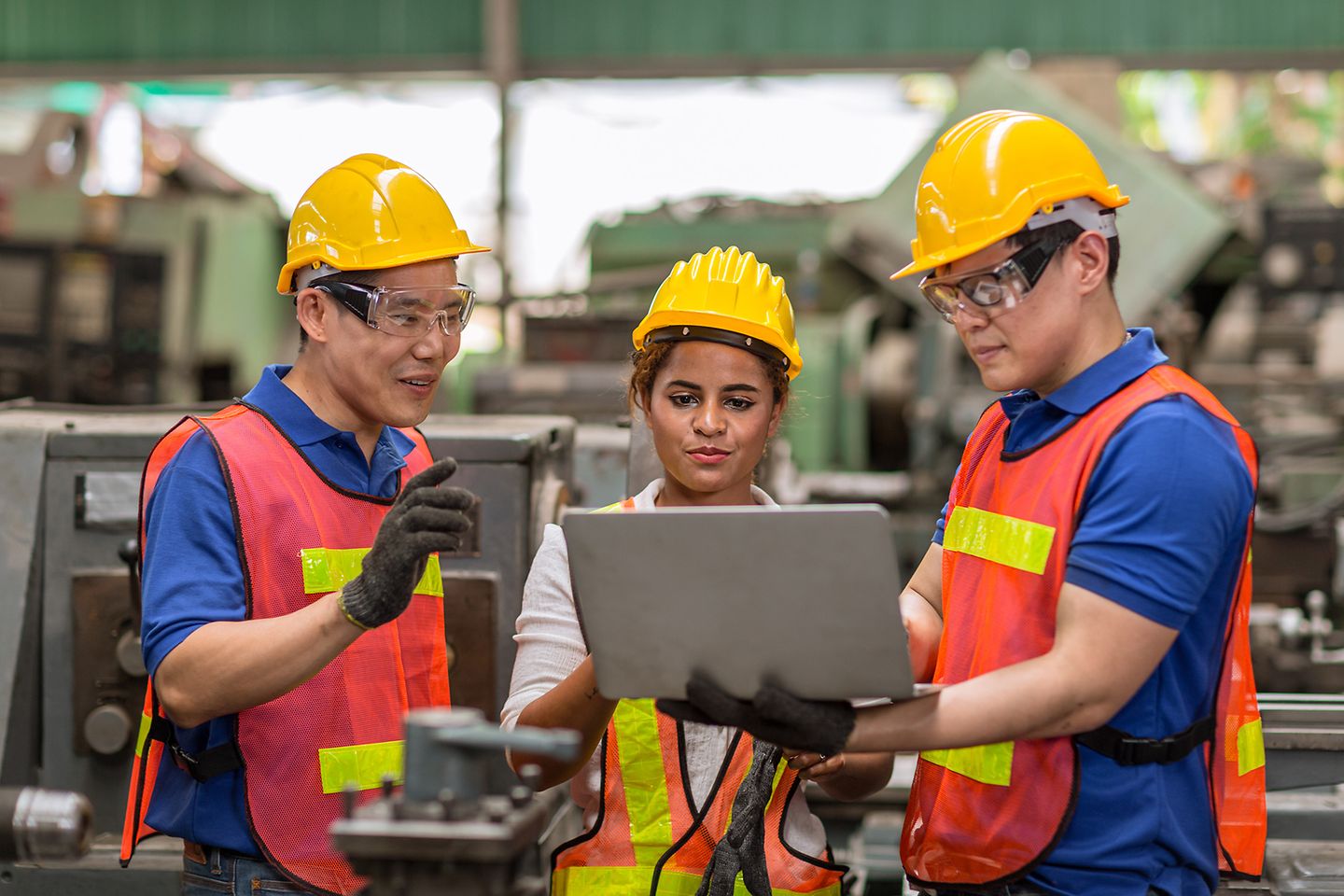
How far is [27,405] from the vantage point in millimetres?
2670

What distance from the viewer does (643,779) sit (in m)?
1.74

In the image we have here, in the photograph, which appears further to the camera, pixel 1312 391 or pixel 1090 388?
pixel 1312 391

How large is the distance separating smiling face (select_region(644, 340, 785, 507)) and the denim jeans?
0.70 m

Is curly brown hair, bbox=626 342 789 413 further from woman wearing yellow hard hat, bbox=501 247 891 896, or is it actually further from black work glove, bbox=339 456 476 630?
black work glove, bbox=339 456 476 630

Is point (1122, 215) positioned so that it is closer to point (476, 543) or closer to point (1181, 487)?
point (476, 543)

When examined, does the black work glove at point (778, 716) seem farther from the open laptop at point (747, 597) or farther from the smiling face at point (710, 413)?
the smiling face at point (710, 413)

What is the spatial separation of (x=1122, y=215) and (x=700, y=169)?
15.0 ft

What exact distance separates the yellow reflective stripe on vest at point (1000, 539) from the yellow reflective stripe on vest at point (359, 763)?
74cm

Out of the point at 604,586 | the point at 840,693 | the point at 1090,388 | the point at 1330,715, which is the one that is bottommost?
the point at 1330,715

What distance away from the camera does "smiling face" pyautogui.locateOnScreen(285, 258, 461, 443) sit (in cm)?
176

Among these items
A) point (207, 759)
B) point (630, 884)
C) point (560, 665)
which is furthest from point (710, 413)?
point (207, 759)

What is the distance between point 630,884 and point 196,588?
0.63 metres

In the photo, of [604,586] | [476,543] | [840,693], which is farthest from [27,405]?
[840,693]

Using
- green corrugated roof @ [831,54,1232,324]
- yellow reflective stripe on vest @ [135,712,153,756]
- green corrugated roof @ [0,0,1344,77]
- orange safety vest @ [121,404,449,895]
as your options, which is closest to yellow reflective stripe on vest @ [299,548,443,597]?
orange safety vest @ [121,404,449,895]
